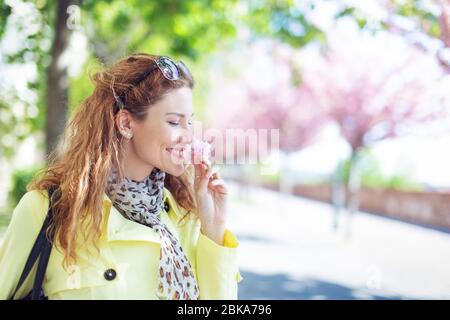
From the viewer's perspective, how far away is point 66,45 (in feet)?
22.7

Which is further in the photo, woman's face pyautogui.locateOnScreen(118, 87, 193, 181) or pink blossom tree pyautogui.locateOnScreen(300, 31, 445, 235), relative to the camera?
pink blossom tree pyautogui.locateOnScreen(300, 31, 445, 235)

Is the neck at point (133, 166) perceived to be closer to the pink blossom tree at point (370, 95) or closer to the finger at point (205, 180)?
the finger at point (205, 180)

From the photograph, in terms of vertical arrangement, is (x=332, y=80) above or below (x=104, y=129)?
above

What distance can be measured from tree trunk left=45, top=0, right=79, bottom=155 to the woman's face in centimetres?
516

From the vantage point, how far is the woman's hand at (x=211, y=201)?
74.6 inches

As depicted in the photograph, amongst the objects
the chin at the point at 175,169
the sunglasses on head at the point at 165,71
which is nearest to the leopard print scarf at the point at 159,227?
the chin at the point at 175,169

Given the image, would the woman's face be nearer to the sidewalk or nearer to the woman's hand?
the woman's hand

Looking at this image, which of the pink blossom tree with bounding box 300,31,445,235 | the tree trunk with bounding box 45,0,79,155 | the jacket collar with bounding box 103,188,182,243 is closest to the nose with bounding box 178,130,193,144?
the jacket collar with bounding box 103,188,182,243

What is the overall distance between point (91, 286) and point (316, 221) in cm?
1644

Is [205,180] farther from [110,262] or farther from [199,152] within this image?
[110,262]

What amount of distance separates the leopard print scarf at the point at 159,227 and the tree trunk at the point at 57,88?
16.9 ft

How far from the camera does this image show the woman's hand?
1.90 meters
